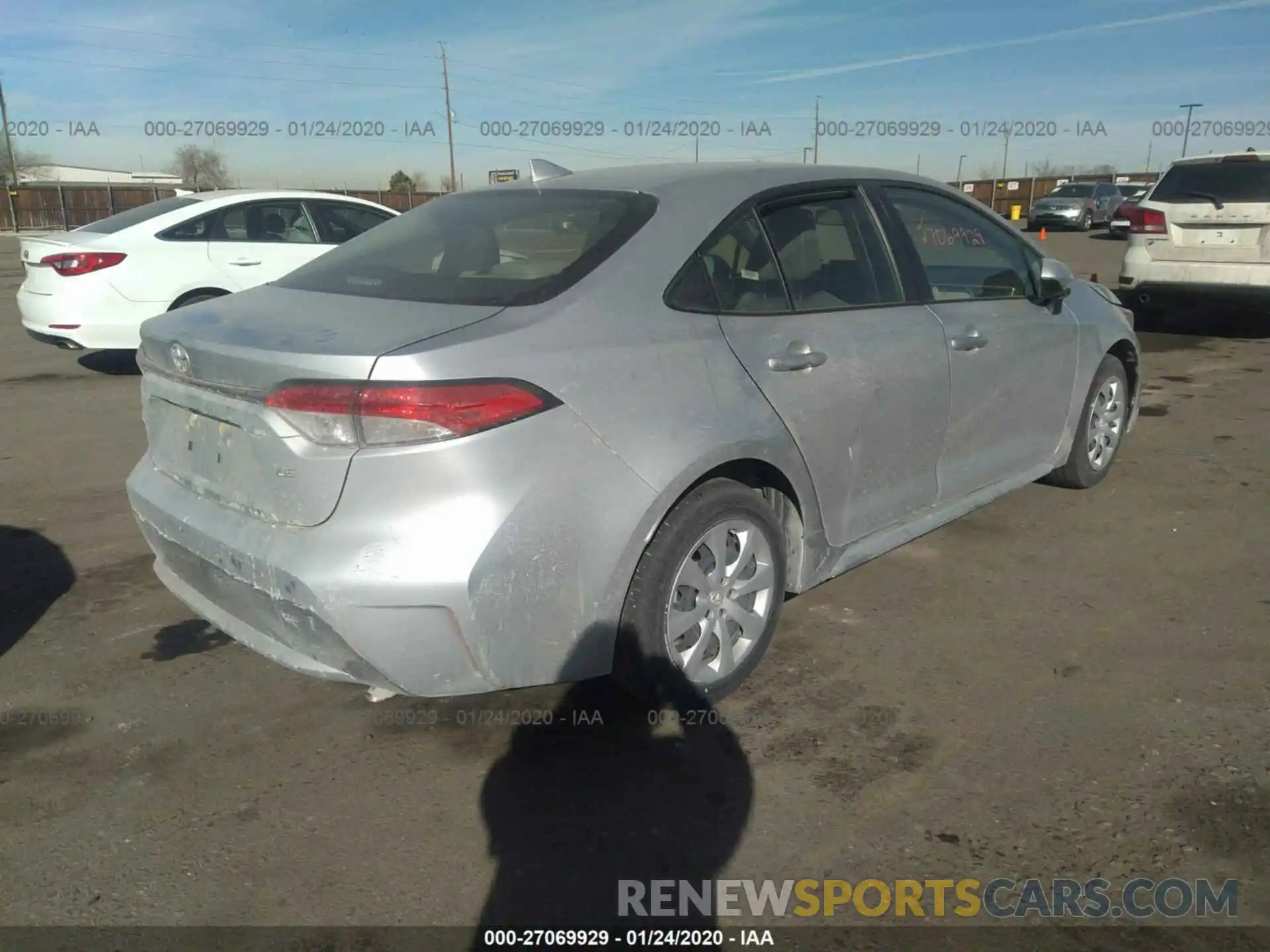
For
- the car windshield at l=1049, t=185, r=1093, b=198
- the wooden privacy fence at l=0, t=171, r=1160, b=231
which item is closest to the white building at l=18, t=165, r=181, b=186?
the wooden privacy fence at l=0, t=171, r=1160, b=231

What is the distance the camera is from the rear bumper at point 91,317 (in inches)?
312

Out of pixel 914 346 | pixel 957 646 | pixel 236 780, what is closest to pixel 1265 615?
pixel 957 646

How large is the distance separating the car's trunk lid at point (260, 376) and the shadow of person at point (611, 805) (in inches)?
35.2

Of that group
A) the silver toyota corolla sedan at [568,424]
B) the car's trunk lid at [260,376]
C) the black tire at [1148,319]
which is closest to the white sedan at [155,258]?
the car's trunk lid at [260,376]

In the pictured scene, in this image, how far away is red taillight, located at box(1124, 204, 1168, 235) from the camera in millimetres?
9555

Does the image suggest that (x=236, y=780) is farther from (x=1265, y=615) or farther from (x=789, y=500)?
(x=1265, y=615)

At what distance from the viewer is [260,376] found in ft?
8.41

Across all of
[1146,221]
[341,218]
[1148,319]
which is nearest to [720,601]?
[341,218]

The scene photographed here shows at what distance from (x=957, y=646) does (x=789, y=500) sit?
0.86 m

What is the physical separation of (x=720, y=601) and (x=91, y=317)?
6.93m

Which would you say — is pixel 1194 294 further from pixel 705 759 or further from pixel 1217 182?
pixel 705 759

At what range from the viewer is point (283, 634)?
2.67m

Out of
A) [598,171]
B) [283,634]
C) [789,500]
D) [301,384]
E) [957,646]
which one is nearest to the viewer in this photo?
[301,384]

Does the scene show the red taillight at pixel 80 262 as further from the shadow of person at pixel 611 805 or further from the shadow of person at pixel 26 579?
Answer: the shadow of person at pixel 611 805
